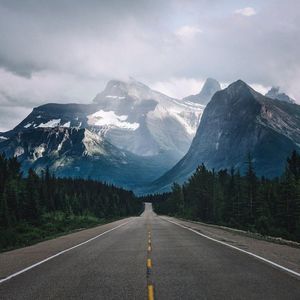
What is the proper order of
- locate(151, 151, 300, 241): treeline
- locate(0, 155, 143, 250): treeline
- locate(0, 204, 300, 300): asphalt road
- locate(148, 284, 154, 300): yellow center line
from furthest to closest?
1. locate(151, 151, 300, 241): treeline
2. locate(0, 155, 143, 250): treeline
3. locate(0, 204, 300, 300): asphalt road
4. locate(148, 284, 154, 300): yellow center line

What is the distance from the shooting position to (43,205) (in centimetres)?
9456

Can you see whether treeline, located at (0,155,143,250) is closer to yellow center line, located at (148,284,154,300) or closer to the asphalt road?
the asphalt road

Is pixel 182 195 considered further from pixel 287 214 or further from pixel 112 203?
pixel 287 214

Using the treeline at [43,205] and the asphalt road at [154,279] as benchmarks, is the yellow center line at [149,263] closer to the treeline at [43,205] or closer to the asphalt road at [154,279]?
the asphalt road at [154,279]

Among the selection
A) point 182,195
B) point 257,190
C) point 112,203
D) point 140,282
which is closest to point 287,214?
point 257,190

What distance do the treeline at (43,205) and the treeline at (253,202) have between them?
21.2 m

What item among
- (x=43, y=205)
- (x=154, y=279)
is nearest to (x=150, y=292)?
(x=154, y=279)

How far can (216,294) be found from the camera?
8.33m

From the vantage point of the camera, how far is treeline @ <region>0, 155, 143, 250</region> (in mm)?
36047

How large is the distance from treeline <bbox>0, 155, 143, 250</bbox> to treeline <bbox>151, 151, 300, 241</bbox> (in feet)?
69.4

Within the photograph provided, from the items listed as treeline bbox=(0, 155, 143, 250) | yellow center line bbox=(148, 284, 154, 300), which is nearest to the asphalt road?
yellow center line bbox=(148, 284, 154, 300)

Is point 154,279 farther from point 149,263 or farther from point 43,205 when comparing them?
point 43,205

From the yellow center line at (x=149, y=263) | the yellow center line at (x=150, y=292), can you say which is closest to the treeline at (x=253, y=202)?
the yellow center line at (x=149, y=263)

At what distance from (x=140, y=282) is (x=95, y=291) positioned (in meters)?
1.41
